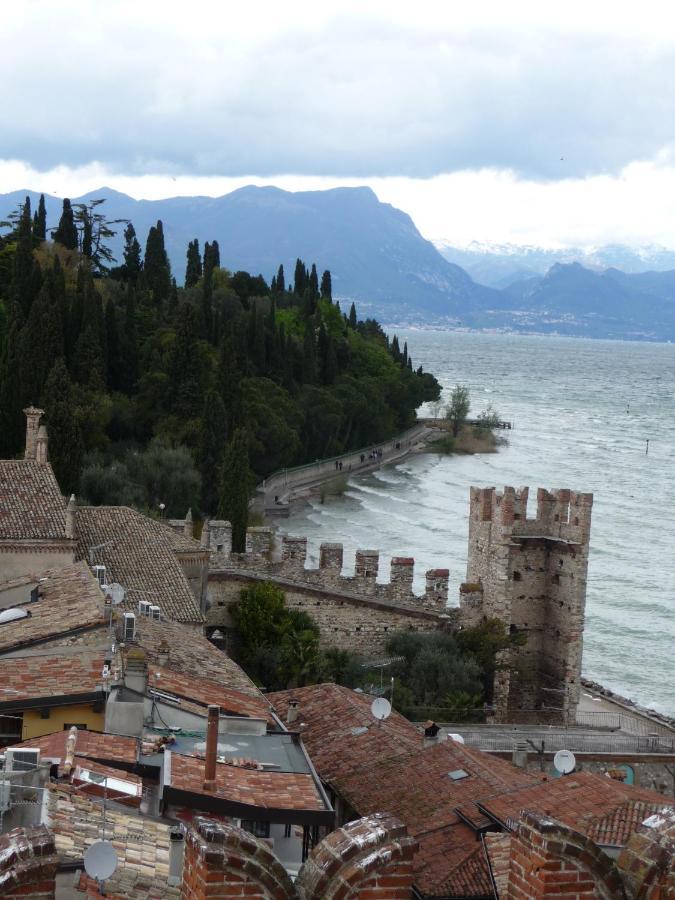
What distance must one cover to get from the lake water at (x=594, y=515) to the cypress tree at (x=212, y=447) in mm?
4751

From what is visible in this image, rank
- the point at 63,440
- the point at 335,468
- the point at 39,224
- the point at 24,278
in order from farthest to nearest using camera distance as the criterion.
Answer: the point at 335,468 < the point at 39,224 < the point at 24,278 < the point at 63,440

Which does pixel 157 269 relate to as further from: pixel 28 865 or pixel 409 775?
pixel 28 865

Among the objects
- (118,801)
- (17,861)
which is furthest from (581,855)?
(118,801)

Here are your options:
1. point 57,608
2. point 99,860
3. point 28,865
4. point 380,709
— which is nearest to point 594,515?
point 380,709

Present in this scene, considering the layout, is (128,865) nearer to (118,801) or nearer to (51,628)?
(118,801)

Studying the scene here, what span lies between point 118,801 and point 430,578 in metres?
20.0

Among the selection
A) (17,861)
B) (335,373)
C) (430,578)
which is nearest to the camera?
(17,861)

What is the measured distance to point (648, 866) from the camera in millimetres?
5082

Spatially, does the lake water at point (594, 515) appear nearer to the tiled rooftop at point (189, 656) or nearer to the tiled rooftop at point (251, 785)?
the tiled rooftop at point (189, 656)

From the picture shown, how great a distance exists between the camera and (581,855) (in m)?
5.04

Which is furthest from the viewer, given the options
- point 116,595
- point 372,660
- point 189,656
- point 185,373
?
point 185,373

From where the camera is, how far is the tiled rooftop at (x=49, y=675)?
14.7 metres

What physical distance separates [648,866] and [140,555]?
72.5 feet

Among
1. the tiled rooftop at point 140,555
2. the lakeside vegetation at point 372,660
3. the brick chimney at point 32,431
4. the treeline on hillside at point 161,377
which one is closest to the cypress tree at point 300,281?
the treeline on hillside at point 161,377
